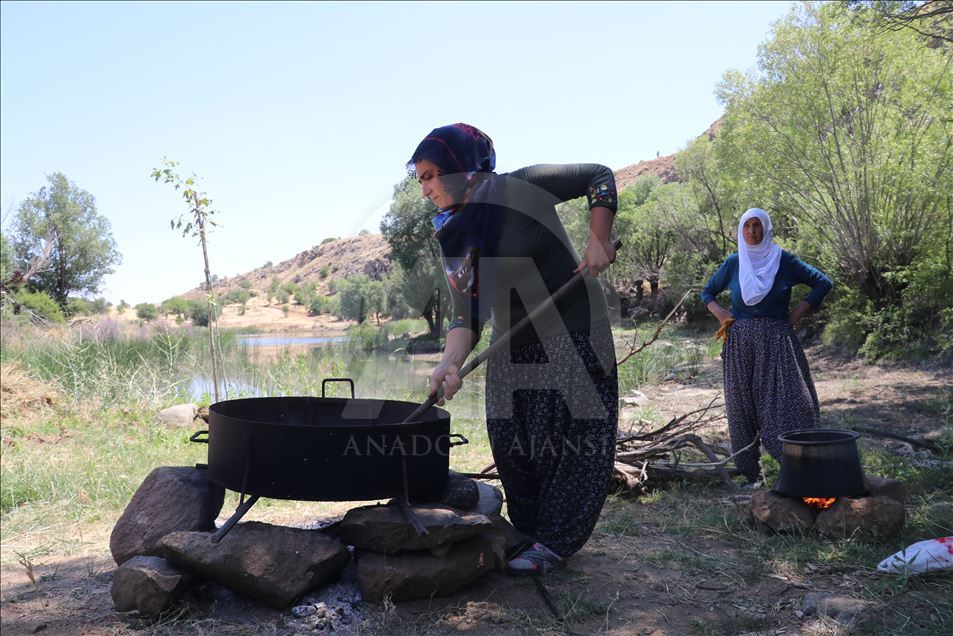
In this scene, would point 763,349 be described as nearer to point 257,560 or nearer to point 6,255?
point 257,560

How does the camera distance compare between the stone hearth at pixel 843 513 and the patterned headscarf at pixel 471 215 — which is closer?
the patterned headscarf at pixel 471 215

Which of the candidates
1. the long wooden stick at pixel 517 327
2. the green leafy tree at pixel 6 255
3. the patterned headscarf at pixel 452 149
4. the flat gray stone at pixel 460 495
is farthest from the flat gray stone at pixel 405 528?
the green leafy tree at pixel 6 255

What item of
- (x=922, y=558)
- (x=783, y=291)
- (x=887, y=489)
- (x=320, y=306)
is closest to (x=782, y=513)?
(x=887, y=489)

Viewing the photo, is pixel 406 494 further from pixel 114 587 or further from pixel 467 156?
pixel 467 156

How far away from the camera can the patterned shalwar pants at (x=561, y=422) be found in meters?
2.72

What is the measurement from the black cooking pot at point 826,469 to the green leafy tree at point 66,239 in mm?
31080

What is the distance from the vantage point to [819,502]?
3.25 metres

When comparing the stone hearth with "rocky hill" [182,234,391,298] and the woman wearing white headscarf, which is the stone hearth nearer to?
the woman wearing white headscarf

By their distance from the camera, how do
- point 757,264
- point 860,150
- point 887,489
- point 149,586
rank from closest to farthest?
1. point 149,586
2. point 887,489
3. point 757,264
4. point 860,150

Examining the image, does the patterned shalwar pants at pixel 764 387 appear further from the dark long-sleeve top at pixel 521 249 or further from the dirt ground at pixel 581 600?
the dark long-sleeve top at pixel 521 249

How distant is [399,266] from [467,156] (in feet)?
53.4

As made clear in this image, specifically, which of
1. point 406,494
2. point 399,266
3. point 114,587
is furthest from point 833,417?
point 399,266

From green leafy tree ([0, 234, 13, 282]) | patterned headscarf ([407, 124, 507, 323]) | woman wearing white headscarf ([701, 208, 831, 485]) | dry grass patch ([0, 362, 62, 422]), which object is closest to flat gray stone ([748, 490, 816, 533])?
woman wearing white headscarf ([701, 208, 831, 485])

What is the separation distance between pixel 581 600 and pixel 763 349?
2000 millimetres
